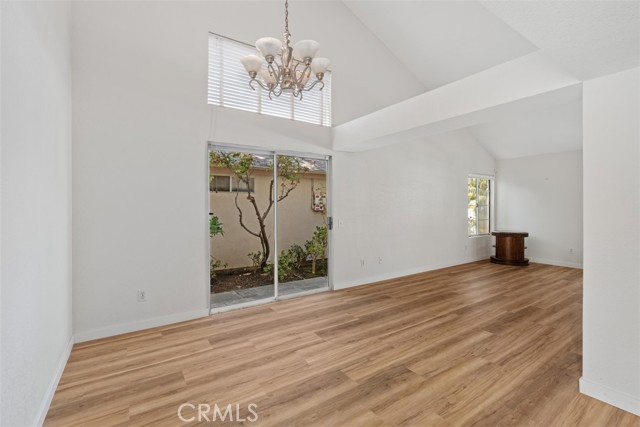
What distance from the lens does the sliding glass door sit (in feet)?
14.0

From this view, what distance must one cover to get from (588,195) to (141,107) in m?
4.26

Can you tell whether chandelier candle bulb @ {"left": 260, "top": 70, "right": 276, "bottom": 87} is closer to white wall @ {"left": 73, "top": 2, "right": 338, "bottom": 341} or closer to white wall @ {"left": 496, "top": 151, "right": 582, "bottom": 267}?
white wall @ {"left": 73, "top": 2, "right": 338, "bottom": 341}

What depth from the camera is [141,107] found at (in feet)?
10.4

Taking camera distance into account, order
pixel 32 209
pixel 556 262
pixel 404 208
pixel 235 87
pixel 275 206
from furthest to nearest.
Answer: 1. pixel 556 262
2. pixel 404 208
3. pixel 275 206
4. pixel 235 87
5. pixel 32 209

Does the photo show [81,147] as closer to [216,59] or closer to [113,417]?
[216,59]

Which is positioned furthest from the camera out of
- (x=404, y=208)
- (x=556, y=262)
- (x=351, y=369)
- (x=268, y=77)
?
(x=556, y=262)

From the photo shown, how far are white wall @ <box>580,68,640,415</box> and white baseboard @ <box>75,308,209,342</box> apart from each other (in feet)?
12.4

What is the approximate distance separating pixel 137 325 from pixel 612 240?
14.3 ft

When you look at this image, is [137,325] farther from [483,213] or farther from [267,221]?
[483,213]

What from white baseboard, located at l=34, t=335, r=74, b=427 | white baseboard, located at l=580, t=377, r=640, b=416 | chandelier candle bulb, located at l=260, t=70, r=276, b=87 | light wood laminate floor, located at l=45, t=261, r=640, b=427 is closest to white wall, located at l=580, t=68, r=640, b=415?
white baseboard, located at l=580, t=377, r=640, b=416

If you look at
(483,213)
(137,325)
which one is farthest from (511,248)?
(137,325)

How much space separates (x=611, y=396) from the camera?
194 centimetres

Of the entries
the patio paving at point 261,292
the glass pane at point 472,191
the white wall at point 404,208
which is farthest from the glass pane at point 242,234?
the glass pane at point 472,191

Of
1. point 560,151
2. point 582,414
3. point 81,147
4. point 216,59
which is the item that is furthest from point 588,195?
point 560,151
